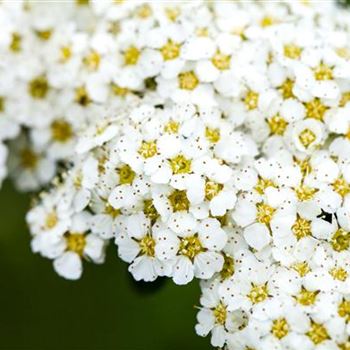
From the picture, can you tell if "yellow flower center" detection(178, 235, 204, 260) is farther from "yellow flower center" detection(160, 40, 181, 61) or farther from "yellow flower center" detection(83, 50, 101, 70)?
"yellow flower center" detection(83, 50, 101, 70)

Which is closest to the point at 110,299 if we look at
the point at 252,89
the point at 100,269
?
the point at 100,269

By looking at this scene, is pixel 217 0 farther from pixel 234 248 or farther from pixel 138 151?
pixel 234 248

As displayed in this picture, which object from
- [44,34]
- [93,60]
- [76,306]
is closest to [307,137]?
[93,60]

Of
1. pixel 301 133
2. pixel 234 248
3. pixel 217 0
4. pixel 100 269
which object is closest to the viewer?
pixel 234 248

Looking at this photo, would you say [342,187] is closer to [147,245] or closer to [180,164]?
[180,164]

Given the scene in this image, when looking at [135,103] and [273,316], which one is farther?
[135,103]

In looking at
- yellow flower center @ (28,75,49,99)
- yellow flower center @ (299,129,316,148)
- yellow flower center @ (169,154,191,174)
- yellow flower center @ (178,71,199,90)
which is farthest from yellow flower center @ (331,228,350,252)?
yellow flower center @ (28,75,49,99)

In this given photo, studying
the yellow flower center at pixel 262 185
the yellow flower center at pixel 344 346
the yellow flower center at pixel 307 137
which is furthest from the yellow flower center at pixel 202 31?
the yellow flower center at pixel 344 346
